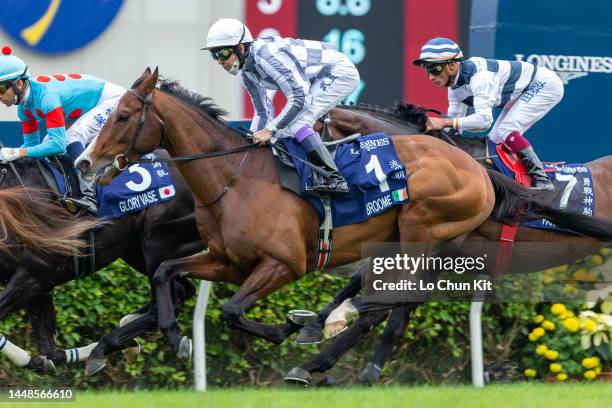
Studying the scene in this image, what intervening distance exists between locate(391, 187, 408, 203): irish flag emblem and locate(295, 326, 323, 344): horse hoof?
81 centimetres

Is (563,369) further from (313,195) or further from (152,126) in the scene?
(152,126)

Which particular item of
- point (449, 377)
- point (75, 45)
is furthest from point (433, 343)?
point (75, 45)

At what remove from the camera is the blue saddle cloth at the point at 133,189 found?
757cm

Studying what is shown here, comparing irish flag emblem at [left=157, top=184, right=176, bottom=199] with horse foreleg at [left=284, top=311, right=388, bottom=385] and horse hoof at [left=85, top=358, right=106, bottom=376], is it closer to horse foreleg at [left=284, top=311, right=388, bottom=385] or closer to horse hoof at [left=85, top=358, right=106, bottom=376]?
horse hoof at [left=85, top=358, right=106, bottom=376]

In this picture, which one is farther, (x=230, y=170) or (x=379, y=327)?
(x=379, y=327)

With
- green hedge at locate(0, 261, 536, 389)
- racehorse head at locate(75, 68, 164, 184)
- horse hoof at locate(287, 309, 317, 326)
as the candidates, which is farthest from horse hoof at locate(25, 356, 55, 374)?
horse hoof at locate(287, 309, 317, 326)

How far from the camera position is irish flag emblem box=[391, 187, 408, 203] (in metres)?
7.28

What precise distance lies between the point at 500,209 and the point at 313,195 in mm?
1176

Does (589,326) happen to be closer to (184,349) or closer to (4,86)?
(184,349)

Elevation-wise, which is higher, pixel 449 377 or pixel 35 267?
pixel 35 267

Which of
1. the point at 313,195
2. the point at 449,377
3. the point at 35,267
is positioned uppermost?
the point at 313,195

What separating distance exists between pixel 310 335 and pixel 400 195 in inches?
34.6

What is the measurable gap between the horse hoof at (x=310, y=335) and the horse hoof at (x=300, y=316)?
0.06 metres

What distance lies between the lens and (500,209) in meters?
7.66
